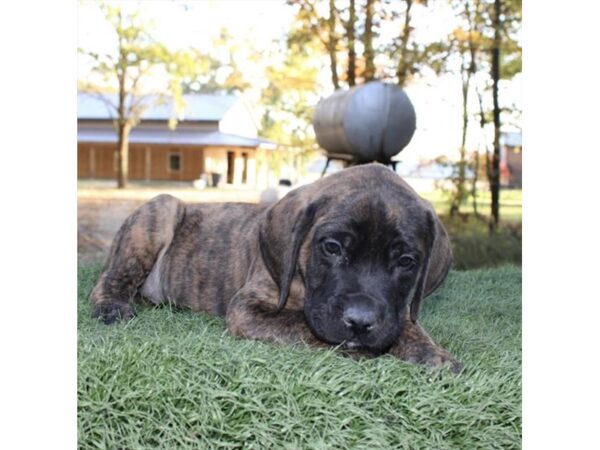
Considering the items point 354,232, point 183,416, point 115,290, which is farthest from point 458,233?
point 183,416

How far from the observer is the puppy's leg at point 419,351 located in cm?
358

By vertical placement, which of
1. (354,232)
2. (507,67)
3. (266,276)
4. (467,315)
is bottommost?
(467,315)

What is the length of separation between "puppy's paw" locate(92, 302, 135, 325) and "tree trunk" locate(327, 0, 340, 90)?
23.1 ft

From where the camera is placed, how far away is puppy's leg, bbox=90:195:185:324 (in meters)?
4.96

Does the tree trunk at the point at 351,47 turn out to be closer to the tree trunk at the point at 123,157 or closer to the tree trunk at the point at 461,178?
the tree trunk at the point at 461,178

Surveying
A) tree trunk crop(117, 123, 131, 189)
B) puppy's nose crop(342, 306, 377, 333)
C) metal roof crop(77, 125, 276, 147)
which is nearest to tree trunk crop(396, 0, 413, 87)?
metal roof crop(77, 125, 276, 147)

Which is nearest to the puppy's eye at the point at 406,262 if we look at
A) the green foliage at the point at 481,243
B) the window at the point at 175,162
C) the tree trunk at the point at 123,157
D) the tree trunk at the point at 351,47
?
the green foliage at the point at 481,243

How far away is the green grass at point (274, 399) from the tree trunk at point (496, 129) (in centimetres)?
875

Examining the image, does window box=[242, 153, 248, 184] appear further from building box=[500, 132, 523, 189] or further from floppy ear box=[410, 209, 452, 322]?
floppy ear box=[410, 209, 452, 322]

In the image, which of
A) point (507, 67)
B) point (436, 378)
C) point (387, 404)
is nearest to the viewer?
point (387, 404)

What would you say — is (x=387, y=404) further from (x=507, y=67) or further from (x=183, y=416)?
(x=507, y=67)

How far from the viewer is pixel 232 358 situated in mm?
3178
